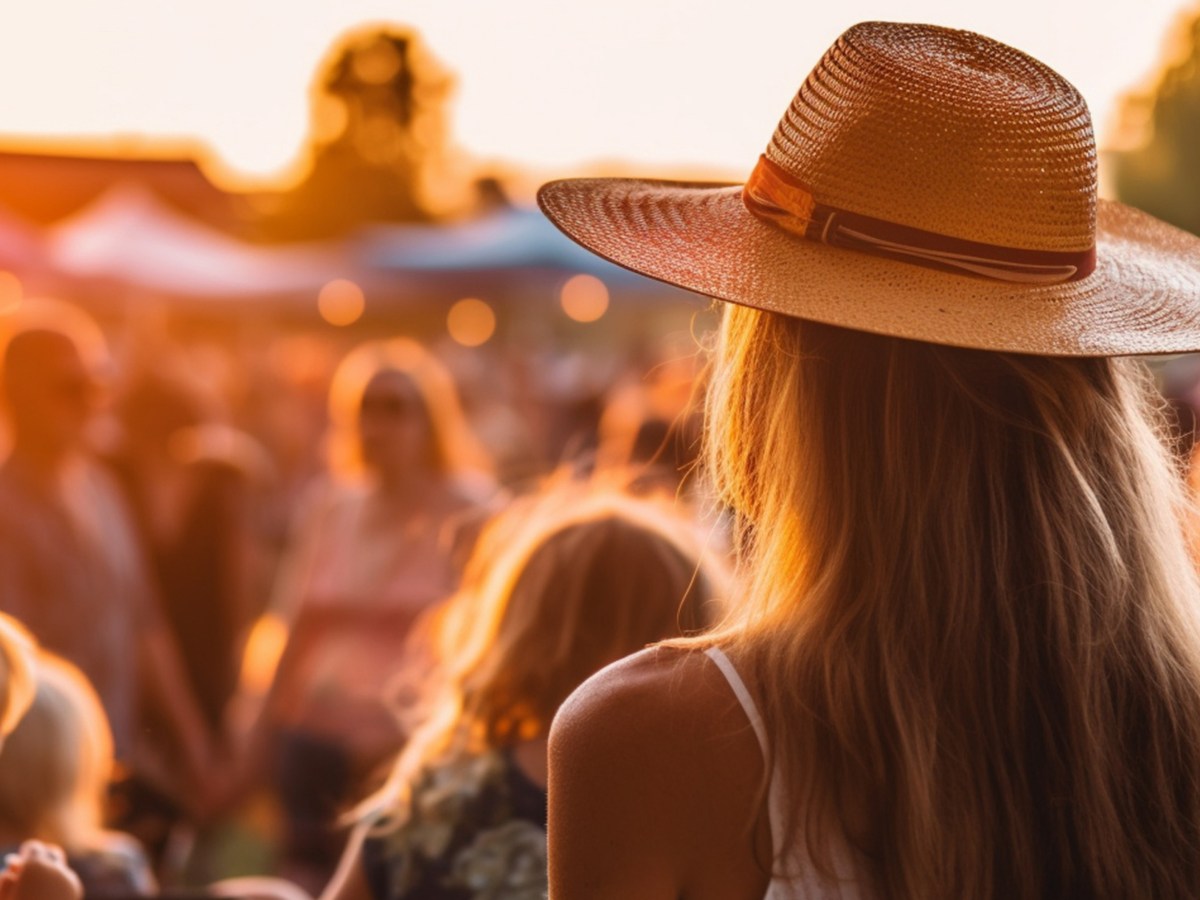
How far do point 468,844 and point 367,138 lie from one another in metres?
59.2

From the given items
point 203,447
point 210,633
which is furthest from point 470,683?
point 203,447

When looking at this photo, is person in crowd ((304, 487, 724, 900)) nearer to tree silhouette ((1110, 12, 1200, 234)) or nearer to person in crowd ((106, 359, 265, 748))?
person in crowd ((106, 359, 265, 748))

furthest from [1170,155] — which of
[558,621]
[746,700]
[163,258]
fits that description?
[746,700]

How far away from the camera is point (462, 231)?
1672 cm

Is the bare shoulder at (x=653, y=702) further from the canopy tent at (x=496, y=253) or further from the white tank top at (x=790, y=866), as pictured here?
the canopy tent at (x=496, y=253)

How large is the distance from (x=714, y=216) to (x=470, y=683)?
3.43 feet

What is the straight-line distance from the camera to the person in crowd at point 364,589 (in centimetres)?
405

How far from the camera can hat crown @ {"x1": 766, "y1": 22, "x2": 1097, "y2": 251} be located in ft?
4.65

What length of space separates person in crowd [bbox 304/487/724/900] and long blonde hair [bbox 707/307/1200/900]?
33.9 inches

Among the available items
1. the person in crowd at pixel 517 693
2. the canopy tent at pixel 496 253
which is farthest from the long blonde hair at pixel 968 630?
the canopy tent at pixel 496 253

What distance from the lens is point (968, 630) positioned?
1.29 metres

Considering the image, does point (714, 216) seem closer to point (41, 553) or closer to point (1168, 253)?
point (1168, 253)

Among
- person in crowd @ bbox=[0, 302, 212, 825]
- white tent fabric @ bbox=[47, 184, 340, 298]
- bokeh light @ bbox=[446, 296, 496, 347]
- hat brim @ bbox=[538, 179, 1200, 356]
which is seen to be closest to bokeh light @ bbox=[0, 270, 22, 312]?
white tent fabric @ bbox=[47, 184, 340, 298]

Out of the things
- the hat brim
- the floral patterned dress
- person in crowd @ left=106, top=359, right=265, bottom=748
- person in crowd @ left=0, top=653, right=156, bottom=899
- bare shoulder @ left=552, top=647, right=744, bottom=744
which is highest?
the hat brim
